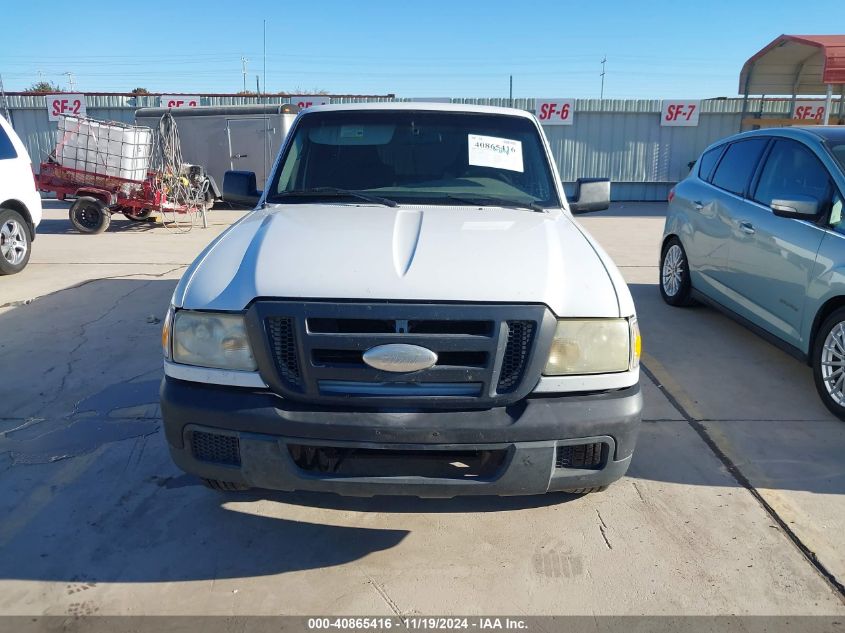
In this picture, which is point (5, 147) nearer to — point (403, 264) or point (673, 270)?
point (403, 264)

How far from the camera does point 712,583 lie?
2.66 m

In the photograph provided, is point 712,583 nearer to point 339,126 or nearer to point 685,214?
point 339,126

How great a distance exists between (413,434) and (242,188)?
248 cm

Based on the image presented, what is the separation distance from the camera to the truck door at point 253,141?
51.7 ft

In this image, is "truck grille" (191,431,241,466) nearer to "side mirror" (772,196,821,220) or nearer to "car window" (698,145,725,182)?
"side mirror" (772,196,821,220)

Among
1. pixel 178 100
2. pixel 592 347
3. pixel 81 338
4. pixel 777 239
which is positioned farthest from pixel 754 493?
pixel 178 100

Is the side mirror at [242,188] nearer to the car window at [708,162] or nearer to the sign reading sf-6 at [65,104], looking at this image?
the car window at [708,162]

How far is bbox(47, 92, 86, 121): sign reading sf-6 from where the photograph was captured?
18359 millimetres

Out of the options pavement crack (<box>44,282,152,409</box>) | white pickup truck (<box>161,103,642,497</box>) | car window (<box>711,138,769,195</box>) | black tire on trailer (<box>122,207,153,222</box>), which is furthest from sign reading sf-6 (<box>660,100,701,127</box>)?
white pickup truck (<box>161,103,642,497</box>)

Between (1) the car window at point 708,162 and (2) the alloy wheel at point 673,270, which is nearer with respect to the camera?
(1) the car window at point 708,162

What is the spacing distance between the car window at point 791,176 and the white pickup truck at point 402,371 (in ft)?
9.03

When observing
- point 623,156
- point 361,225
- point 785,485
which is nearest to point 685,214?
point 785,485

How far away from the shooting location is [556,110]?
18109 millimetres

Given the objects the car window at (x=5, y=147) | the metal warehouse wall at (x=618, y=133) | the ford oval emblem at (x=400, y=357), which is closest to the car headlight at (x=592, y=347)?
the ford oval emblem at (x=400, y=357)
